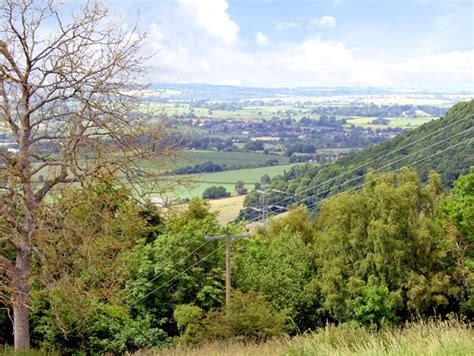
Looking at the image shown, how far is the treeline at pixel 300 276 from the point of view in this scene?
16.0 meters

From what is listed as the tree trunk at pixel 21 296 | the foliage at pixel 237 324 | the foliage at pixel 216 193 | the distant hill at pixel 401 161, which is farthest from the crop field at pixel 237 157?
the tree trunk at pixel 21 296

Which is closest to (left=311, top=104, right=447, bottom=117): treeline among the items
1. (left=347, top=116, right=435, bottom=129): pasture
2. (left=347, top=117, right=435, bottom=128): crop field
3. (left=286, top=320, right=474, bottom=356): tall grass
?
(left=347, top=116, right=435, bottom=129): pasture

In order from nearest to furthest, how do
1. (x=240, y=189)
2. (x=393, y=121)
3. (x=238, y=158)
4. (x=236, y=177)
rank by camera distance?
(x=240, y=189)
(x=236, y=177)
(x=238, y=158)
(x=393, y=121)

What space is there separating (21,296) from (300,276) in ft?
43.8

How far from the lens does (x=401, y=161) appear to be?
48469mm

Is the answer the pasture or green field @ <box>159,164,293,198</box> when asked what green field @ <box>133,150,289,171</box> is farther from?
the pasture

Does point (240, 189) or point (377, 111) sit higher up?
point (377, 111)

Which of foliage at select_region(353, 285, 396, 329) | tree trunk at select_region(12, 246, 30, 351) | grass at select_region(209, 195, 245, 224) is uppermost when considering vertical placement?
tree trunk at select_region(12, 246, 30, 351)

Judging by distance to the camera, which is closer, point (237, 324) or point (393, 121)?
point (237, 324)

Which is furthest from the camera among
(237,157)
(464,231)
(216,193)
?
(237,157)

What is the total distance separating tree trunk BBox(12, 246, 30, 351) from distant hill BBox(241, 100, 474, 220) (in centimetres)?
3021

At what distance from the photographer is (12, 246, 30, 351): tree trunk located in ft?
31.4

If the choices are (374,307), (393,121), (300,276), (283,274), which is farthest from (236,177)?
(393,121)

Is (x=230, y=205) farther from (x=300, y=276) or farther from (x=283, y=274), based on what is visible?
(x=283, y=274)
